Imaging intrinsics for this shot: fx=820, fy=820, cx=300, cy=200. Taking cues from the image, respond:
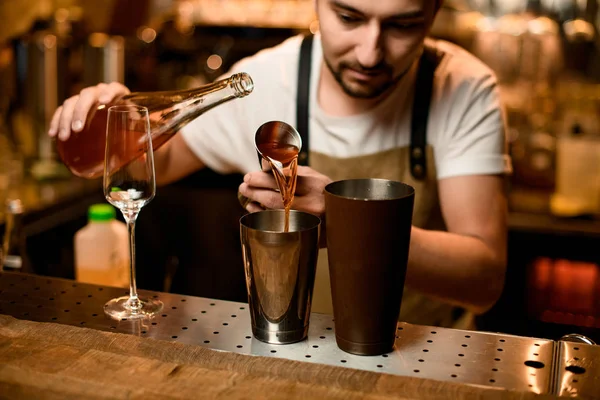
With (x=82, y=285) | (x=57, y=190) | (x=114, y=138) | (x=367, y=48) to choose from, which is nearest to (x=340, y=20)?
(x=367, y=48)

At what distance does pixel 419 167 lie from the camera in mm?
1893

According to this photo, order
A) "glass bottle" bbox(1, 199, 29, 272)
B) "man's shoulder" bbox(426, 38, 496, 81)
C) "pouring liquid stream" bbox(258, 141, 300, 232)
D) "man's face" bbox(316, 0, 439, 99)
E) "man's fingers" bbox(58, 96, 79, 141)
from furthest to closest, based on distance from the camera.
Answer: "man's shoulder" bbox(426, 38, 496, 81)
"glass bottle" bbox(1, 199, 29, 272)
"man's face" bbox(316, 0, 439, 99)
"man's fingers" bbox(58, 96, 79, 141)
"pouring liquid stream" bbox(258, 141, 300, 232)

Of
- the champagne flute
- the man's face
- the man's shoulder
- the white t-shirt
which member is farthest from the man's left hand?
the man's shoulder

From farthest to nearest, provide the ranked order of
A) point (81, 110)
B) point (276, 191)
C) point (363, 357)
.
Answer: point (81, 110) → point (276, 191) → point (363, 357)

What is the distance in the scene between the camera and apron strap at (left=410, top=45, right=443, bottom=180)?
1.87m

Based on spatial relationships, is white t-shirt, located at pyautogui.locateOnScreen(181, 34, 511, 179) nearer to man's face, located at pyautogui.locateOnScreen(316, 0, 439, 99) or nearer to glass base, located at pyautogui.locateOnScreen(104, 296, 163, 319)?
man's face, located at pyautogui.locateOnScreen(316, 0, 439, 99)

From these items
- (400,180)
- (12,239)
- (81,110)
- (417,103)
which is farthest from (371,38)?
(12,239)

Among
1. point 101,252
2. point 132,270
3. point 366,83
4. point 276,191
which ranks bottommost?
point 101,252

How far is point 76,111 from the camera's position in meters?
1.44

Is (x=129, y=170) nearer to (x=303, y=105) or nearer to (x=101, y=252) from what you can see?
(x=101, y=252)

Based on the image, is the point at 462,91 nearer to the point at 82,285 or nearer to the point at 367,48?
the point at 367,48

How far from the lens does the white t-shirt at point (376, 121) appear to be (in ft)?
5.87

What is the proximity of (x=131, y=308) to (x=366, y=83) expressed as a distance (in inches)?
27.4

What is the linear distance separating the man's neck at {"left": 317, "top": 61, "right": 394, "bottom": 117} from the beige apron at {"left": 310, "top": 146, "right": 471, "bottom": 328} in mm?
108
